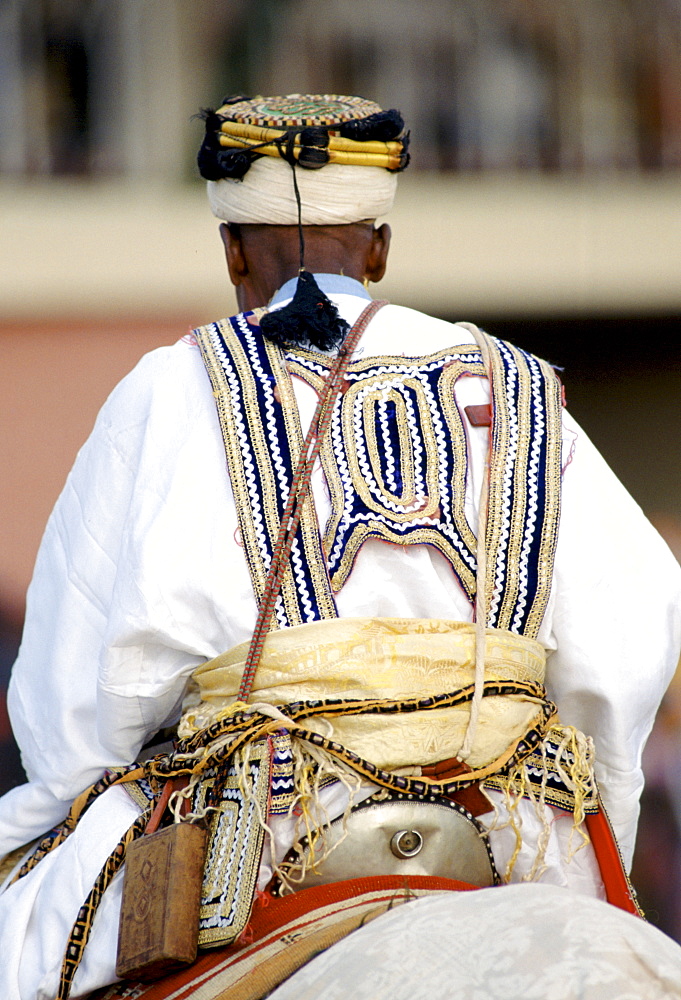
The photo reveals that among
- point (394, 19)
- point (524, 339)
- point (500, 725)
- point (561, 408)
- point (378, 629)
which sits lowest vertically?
point (524, 339)

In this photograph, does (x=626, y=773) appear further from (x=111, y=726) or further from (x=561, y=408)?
(x=111, y=726)

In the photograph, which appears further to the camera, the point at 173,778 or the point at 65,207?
the point at 65,207

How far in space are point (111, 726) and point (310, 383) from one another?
0.59 metres

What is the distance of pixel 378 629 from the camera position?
1920 mm

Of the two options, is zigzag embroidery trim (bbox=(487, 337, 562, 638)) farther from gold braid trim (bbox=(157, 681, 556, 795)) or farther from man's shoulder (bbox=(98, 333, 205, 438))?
man's shoulder (bbox=(98, 333, 205, 438))

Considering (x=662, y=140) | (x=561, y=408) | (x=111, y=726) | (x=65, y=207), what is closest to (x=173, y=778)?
(x=111, y=726)

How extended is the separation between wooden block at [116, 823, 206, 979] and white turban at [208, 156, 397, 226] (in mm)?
1015

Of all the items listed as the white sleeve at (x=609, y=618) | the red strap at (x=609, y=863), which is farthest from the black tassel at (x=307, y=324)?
the red strap at (x=609, y=863)

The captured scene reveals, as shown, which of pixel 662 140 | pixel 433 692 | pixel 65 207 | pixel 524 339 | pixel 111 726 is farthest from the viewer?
pixel 662 140

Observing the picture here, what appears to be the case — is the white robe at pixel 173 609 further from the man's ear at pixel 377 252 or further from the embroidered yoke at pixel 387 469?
the man's ear at pixel 377 252

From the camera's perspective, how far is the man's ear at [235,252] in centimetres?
240

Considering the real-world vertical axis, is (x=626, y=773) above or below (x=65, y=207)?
below

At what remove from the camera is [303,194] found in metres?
2.27

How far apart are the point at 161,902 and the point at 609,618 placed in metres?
0.78
